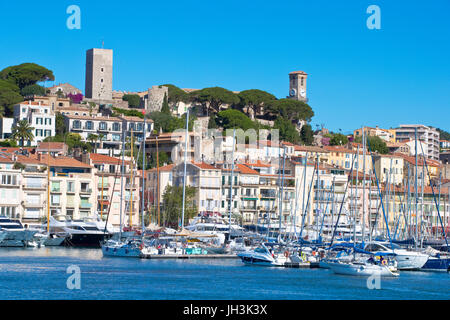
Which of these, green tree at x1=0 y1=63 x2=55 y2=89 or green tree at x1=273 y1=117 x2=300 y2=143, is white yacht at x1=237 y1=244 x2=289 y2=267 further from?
green tree at x1=0 y1=63 x2=55 y2=89

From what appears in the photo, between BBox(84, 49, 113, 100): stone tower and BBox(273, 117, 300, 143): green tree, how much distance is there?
3295 centimetres

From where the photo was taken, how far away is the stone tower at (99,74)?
144m

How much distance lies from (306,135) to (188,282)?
98942 millimetres

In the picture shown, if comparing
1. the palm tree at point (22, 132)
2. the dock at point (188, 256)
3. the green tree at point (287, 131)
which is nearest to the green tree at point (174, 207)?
the dock at point (188, 256)

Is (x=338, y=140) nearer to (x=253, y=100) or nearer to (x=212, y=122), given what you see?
(x=253, y=100)

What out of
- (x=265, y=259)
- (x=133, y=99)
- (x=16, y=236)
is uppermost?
(x=133, y=99)

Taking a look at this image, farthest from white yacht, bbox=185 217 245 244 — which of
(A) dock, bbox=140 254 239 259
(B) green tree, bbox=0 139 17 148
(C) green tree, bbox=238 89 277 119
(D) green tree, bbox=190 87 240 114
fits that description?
(C) green tree, bbox=238 89 277 119

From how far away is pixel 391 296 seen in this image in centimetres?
3181

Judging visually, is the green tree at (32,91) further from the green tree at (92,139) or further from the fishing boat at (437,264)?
the fishing boat at (437,264)

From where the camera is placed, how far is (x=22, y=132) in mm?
98250

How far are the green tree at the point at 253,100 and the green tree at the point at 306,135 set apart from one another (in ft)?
35.7

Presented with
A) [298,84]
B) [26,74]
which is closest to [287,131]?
[26,74]

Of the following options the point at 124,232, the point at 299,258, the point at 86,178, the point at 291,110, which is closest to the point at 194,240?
the point at 124,232
